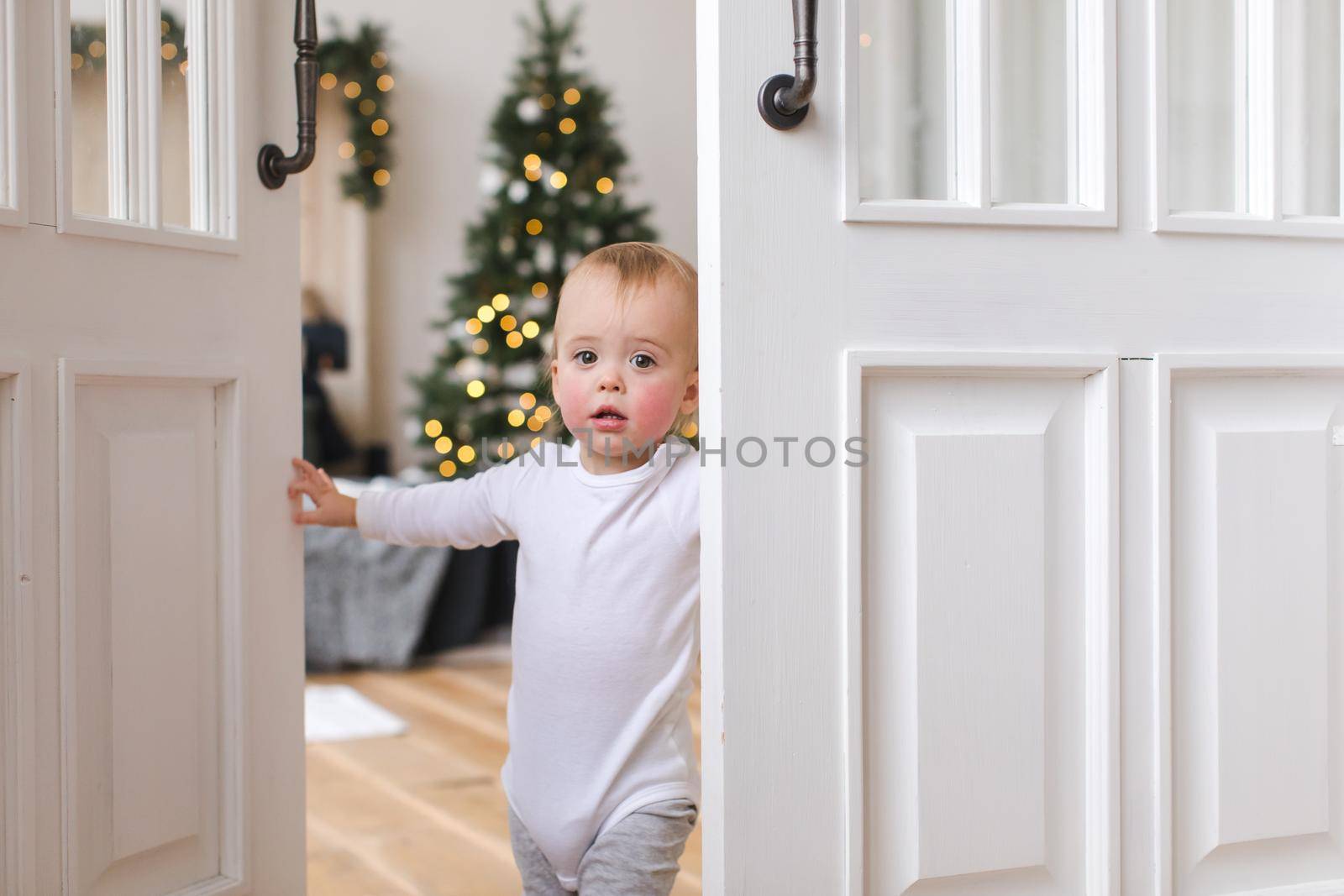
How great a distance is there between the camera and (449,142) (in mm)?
5160

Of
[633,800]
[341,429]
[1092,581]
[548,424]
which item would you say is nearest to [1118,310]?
[1092,581]

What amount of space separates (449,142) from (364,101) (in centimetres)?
46

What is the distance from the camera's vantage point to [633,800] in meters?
1.21

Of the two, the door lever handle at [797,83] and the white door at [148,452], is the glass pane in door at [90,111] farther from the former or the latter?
the door lever handle at [797,83]

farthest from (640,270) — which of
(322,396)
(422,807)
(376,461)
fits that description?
(376,461)

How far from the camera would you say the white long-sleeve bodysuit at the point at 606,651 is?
1.22m

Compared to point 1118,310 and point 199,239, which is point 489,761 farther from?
point 1118,310

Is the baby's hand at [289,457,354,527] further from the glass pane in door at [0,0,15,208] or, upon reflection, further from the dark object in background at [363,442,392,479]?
the dark object in background at [363,442,392,479]

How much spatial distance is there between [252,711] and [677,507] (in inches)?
20.2

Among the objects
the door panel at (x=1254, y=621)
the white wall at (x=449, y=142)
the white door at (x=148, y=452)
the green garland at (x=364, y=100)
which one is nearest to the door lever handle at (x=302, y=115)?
the white door at (x=148, y=452)

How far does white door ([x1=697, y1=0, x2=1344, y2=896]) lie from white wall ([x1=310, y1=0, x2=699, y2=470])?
412 cm

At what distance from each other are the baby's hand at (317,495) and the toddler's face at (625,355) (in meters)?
0.30

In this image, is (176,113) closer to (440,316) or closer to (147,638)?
(147,638)

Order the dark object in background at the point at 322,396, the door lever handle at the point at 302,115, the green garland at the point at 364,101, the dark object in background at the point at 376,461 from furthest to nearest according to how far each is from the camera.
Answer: the dark object in background at the point at 376,461
the green garland at the point at 364,101
the dark object in background at the point at 322,396
the door lever handle at the point at 302,115
